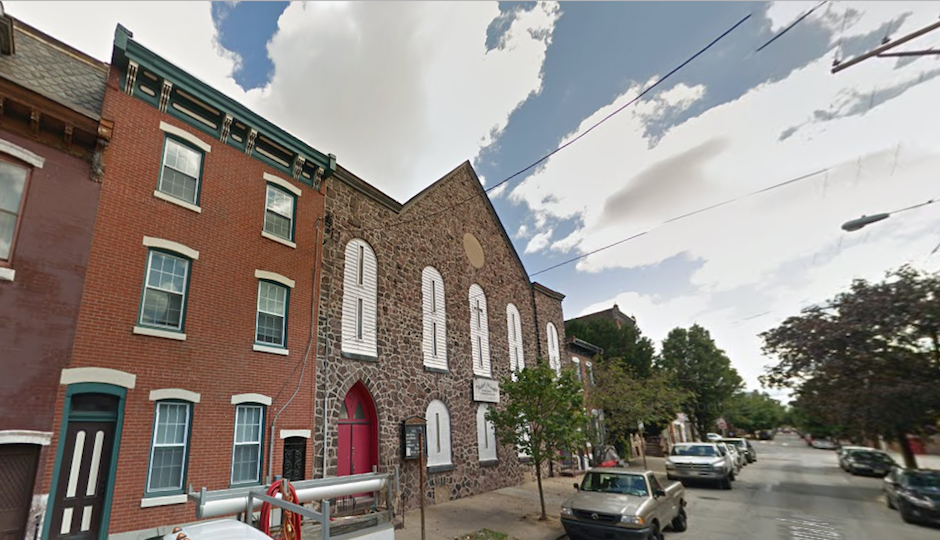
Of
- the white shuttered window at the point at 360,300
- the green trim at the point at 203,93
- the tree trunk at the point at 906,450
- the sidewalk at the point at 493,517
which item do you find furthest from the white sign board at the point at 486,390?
the tree trunk at the point at 906,450

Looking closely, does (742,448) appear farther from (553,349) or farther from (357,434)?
(357,434)

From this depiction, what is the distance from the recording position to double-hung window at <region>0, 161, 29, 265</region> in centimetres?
761

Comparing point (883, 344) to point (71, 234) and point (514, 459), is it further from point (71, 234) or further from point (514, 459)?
point (71, 234)

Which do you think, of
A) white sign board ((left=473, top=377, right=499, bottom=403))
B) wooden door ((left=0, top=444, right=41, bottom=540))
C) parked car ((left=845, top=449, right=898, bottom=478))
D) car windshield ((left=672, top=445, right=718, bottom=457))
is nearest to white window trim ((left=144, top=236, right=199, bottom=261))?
wooden door ((left=0, top=444, right=41, bottom=540))

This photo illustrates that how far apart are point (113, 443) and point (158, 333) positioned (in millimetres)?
2127

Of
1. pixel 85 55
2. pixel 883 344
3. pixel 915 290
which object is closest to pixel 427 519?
pixel 85 55

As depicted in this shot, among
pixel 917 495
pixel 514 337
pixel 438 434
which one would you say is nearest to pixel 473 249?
pixel 514 337

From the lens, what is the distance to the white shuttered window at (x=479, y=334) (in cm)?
1873

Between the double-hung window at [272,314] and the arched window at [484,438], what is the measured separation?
30.8 feet

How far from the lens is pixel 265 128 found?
11.7 m

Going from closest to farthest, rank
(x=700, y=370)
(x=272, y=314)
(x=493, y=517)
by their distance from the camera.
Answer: (x=272, y=314)
(x=493, y=517)
(x=700, y=370)

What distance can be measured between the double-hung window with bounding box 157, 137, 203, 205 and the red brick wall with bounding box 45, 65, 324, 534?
0.65ft

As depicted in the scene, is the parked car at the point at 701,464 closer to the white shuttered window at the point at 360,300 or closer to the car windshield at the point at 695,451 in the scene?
the car windshield at the point at 695,451

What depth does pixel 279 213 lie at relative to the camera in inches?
473
